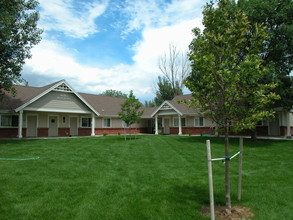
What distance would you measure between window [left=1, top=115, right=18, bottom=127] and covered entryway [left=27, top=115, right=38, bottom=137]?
1244mm

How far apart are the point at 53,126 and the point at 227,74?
905 inches

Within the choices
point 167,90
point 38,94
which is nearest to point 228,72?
point 38,94

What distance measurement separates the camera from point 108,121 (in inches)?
1158

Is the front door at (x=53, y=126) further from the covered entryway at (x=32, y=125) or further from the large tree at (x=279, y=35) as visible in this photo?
the large tree at (x=279, y=35)

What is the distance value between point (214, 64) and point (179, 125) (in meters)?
23.9

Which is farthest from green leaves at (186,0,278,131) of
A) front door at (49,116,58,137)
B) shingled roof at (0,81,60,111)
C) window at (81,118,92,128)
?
window at (81,118,92,128)

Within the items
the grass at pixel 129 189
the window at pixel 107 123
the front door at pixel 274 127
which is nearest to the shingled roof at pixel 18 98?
the window at pixel 107 123

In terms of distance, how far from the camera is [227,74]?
4398mm

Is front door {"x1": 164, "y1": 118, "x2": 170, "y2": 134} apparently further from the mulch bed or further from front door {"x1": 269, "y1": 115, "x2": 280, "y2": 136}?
the mulch bed

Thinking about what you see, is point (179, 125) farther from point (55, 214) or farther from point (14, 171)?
point (55, 214)

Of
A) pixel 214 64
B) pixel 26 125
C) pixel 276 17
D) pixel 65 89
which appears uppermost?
pixel 276 17

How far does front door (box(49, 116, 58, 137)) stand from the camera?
2391 centimetres

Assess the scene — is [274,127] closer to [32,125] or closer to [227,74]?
[227,74]

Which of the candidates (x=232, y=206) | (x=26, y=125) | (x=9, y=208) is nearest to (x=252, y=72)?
(x=232, y=206)
